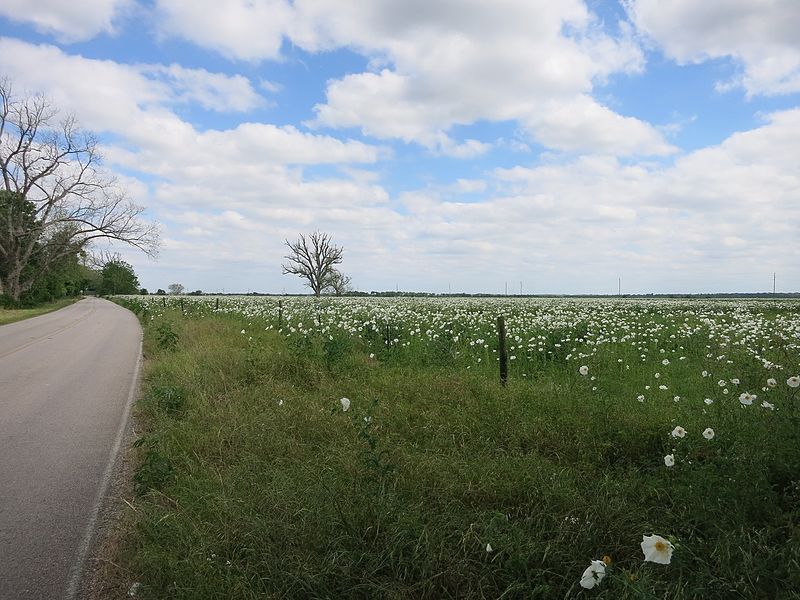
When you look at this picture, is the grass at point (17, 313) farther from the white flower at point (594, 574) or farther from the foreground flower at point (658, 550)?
the foreground flower at point (658, 550)

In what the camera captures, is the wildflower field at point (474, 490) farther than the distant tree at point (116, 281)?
No

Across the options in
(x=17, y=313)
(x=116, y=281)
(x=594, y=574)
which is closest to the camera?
(x=594, y=574)

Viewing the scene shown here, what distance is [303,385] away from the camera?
803 centimetres

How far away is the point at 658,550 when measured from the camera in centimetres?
262

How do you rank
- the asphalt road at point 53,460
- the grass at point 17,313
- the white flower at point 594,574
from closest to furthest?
the white flower at point 594,574 < the asphalt road at point 53,460 < the grass at point 17,313

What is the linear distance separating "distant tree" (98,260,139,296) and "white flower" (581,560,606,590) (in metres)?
123

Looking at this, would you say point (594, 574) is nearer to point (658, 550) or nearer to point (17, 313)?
point (658, 550)

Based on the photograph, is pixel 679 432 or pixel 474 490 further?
pixel 679 432

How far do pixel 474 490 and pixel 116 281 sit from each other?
126210 millimetres

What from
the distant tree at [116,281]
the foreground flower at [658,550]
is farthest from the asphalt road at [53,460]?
the distant tree at [116,281]

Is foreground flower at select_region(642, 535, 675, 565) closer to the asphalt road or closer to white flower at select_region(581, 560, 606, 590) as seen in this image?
white flower at select_region(581, 560, 606, 590)

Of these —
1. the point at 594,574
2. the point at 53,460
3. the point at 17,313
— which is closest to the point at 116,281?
the point at 17,313

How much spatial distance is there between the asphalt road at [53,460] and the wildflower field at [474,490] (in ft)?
1.51

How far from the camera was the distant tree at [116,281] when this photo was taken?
11440 cm
